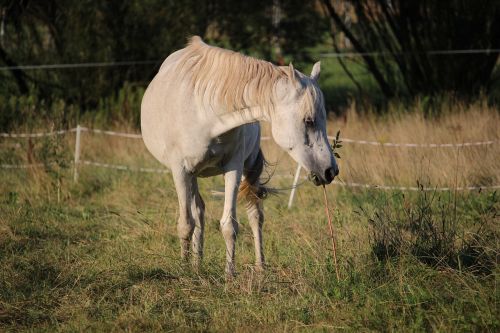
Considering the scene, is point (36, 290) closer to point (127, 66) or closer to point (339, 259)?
point (339, 259)

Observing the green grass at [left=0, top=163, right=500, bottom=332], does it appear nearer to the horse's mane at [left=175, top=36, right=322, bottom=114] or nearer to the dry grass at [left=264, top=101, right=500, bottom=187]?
the horse's mane at [left=175, top=36, right=322, bottom=114]

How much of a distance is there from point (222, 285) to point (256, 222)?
1503 millimetres

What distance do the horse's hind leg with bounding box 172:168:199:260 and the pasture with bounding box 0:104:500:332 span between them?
0.61ft

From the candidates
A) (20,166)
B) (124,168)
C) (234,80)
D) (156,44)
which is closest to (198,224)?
(234,80)

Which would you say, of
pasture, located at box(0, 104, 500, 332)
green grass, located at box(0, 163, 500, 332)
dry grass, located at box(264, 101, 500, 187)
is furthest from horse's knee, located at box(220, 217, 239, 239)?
dry grass, located at box(264, 101, 500, 187)

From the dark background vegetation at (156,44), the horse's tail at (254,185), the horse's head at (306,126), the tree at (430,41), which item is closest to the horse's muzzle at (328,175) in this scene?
the horse's head at (306,126)

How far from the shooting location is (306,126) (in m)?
5.26

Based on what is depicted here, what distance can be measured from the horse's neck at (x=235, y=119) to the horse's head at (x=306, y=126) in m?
0.22

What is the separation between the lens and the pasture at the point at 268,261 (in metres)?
4.86

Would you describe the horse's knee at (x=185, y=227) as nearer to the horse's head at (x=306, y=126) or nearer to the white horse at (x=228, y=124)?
the white horse at (x=228, y=124)

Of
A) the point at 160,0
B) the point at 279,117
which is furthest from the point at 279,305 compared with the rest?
the point at 160,0

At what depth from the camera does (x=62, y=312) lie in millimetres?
5059

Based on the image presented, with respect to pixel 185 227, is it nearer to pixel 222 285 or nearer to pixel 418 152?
pixel 222 285

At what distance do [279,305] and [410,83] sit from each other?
1067 centimetres
